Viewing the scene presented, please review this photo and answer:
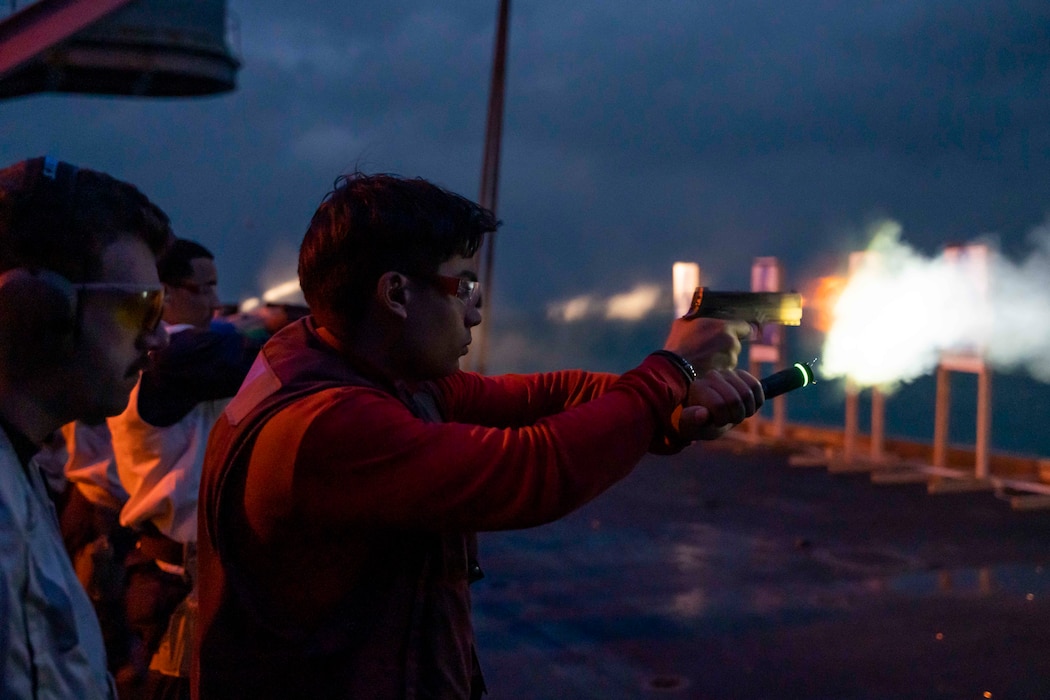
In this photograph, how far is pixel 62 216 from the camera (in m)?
1.69

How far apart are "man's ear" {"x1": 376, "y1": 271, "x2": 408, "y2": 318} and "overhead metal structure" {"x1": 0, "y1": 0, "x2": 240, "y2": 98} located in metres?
19.3


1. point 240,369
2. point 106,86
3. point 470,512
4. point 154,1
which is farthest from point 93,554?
point 106,86

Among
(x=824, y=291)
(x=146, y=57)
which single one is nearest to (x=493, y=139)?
(x=824, y=291)

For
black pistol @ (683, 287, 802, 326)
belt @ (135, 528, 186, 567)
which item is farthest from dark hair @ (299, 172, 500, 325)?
belt @ (135, 528, 186, 567)

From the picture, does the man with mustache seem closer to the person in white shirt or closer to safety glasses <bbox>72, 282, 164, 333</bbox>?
safety glasses <bbox>72, 282, 164, 333</bbox>

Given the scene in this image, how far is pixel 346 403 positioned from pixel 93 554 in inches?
114

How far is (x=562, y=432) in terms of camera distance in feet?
5.25

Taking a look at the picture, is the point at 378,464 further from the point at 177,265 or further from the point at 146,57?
the point at 146,57

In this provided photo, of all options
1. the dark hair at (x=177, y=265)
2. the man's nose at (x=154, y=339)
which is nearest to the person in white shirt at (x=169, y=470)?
the dark hair at (x=177, y=265)

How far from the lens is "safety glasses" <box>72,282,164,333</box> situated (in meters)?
1.74

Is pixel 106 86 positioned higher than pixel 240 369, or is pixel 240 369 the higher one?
pixel 106 86

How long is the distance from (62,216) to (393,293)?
603 millimetres

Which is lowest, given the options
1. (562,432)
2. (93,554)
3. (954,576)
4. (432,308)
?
(954,576)

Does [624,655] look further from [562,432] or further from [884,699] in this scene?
[562,432]
